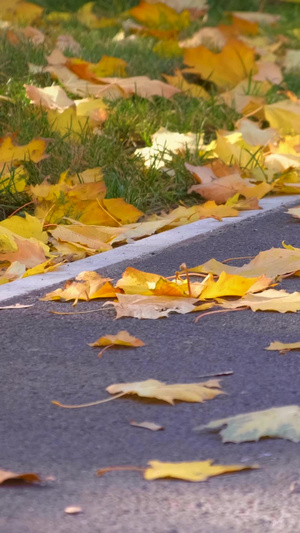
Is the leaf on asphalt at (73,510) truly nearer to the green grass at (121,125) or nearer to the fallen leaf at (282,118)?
the green grass at (121,125)

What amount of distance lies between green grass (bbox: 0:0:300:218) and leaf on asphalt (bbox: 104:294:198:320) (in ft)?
3.91

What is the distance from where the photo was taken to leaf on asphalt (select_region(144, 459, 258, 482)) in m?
1.84

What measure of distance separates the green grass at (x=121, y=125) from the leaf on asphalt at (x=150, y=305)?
1.19 meters

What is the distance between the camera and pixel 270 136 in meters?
4.94

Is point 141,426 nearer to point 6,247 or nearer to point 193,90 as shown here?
point 6,247

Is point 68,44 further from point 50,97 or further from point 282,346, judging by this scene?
point 282,346

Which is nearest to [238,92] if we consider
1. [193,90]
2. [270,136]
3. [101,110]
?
[193,90]

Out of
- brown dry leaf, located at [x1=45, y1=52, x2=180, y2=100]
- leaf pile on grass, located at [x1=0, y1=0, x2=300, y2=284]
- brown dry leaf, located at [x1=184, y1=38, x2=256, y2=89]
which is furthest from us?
brown dry leaf, located at [x1=184, y1=38, x2=256, y2=89]

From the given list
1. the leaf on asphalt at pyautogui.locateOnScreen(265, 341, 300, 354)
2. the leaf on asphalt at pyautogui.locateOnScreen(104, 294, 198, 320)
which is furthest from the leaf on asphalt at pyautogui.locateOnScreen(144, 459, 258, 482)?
the leaf on asphalt at pyautogui.locateOnScreen(104, 294, 198, 320)

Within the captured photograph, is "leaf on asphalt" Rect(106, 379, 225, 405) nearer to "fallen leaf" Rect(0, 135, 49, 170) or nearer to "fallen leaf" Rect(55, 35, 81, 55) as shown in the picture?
"fallen leaf" Rect(0, 135, 49, 170)

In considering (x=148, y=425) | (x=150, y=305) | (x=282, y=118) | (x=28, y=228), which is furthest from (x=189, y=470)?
(x=282, y=118)

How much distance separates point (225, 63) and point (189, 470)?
436cm

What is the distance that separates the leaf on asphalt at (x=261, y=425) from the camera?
1.98m

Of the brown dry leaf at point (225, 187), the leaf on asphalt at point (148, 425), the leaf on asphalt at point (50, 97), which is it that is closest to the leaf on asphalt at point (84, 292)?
the leaf on asphalt at point (148, 425)
